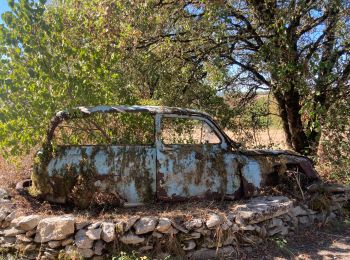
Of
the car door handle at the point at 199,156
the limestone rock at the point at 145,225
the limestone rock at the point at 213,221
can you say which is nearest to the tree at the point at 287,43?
the car door handle at the point at 199,156

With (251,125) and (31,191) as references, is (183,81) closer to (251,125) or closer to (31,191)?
(251,125)

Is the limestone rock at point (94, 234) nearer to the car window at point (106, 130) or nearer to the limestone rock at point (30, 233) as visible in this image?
the limestone rock at point (30, 233)

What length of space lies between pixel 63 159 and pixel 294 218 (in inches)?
150

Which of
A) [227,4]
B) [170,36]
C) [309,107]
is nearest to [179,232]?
[309,107]

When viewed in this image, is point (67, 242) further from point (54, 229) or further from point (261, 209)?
point (261, 209)

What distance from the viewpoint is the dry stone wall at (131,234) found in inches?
181

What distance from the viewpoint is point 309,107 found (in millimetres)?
7203

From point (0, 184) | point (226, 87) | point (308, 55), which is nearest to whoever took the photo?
point (0, 184)

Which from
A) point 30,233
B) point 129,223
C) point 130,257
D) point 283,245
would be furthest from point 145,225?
point 283,245

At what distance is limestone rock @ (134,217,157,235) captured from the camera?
471 cm

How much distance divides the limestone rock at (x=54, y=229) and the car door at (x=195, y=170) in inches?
56.3

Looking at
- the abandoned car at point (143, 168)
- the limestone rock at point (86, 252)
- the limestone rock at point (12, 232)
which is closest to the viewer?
the limestone rock at point (86, 252)

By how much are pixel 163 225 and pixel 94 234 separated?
89 centimetres

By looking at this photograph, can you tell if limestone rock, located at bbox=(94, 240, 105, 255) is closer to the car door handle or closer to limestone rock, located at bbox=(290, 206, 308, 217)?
the car door handle
